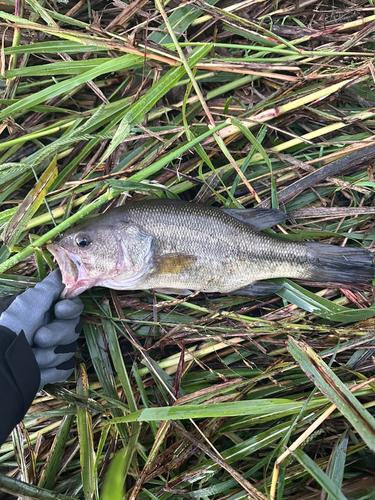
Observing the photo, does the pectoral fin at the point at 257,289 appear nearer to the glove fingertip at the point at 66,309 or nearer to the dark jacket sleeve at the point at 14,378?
the glove fingertip at the point at 66,309

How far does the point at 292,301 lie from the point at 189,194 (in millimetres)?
1328

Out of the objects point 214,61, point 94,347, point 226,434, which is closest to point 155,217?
point 94,347

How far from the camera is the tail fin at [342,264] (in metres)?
2.86

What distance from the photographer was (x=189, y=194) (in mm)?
3162

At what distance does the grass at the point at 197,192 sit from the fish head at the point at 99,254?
0.54 ft

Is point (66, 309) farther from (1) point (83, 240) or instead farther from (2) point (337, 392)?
(2) point (337, 392)

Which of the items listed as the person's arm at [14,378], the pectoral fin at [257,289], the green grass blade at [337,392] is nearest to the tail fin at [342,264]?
Result: the pectoral fin at [257,289]

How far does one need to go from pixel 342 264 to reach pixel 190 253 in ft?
4.28

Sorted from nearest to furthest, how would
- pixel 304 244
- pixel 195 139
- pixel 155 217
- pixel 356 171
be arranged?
pixel 195 139 < pixel 155 217 < pixel 304 244 < pixel 356 171

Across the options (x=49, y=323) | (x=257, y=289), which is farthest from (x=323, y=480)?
(x=49, y=323)

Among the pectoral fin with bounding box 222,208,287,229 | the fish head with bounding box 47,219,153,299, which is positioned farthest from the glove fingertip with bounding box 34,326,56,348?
the pectoral fin with bounding box 222,208,287,229

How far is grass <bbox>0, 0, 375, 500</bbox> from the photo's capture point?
8.44ft

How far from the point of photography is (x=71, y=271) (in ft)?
8.34

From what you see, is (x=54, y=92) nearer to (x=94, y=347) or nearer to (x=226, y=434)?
(x=94, y=347)
